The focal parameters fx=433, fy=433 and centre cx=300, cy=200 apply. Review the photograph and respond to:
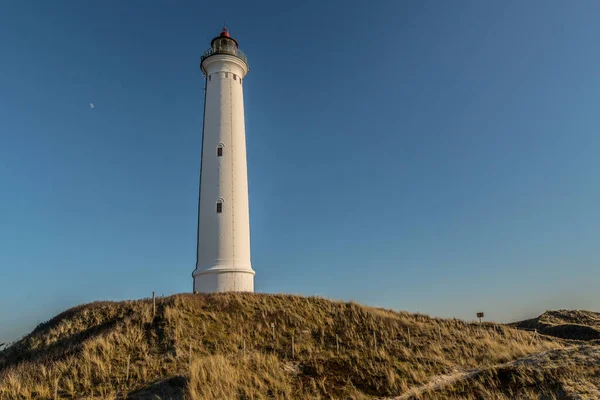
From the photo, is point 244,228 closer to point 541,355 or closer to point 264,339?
point 264,339

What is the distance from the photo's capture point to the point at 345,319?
71.9 feet

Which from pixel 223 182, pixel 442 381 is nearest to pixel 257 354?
pixel 442 381

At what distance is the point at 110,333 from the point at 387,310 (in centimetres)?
1553

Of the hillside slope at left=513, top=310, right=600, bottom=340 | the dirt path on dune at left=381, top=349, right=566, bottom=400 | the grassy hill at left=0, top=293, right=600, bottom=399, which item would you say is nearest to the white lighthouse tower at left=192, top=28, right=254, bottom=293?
the grassy hill at left=0, top=293, right=600, bottom=399

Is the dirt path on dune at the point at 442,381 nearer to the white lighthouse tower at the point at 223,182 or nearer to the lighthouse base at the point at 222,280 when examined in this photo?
the lighthouse base at the point at 222,280

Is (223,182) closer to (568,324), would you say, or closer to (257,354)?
(257,354)

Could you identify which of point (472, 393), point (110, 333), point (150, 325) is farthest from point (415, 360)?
point (110, 333)

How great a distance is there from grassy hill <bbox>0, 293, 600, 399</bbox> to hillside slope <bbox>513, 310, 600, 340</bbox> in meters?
8.64

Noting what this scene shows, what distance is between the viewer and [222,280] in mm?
24031

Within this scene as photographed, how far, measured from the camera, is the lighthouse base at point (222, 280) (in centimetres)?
2398

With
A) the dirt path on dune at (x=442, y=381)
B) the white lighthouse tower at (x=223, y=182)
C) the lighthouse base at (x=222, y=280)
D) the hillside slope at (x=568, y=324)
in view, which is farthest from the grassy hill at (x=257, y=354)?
the hillside slope at (x=568, y=324)

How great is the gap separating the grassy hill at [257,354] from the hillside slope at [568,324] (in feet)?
28.4

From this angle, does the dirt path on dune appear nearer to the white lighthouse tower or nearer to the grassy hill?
the grassy hill

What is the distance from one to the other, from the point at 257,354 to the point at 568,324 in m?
27.0
